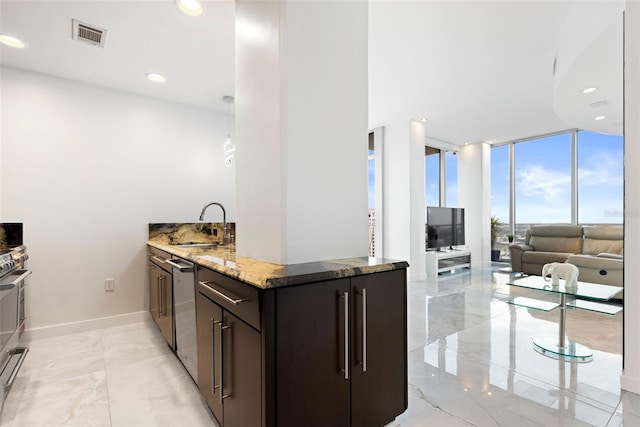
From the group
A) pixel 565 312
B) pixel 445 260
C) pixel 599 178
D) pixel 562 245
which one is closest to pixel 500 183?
pixel 599 178

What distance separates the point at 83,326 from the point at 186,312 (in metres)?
1.95

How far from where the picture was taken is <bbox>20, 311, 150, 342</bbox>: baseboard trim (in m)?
2.92

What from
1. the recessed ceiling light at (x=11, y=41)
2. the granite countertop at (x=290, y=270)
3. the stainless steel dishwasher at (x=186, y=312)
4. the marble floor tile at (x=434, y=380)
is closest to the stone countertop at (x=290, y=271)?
the granite countertop at (x=290, y=270)

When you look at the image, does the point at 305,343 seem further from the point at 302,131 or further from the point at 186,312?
the point at 186,312

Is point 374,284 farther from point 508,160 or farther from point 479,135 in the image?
point 508,160

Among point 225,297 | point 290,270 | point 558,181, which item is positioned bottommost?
point 225,297

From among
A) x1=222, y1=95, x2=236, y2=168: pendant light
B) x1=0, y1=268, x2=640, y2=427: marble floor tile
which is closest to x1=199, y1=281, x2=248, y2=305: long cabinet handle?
x1=0, y1=268, x2=640, y2=427: marble floor tile

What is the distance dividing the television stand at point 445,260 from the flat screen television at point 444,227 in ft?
0.58

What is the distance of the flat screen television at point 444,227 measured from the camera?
233 inches

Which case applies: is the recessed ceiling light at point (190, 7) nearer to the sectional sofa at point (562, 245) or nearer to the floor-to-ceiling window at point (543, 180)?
the sectional sofa at point (562, 245)

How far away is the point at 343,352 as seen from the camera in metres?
1.34

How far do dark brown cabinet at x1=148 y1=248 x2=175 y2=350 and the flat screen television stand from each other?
460cm

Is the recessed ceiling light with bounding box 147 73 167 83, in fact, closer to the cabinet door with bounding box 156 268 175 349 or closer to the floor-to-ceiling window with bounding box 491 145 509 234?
the cabinet door with bounding box 156 268 175 349

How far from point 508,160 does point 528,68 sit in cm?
433
